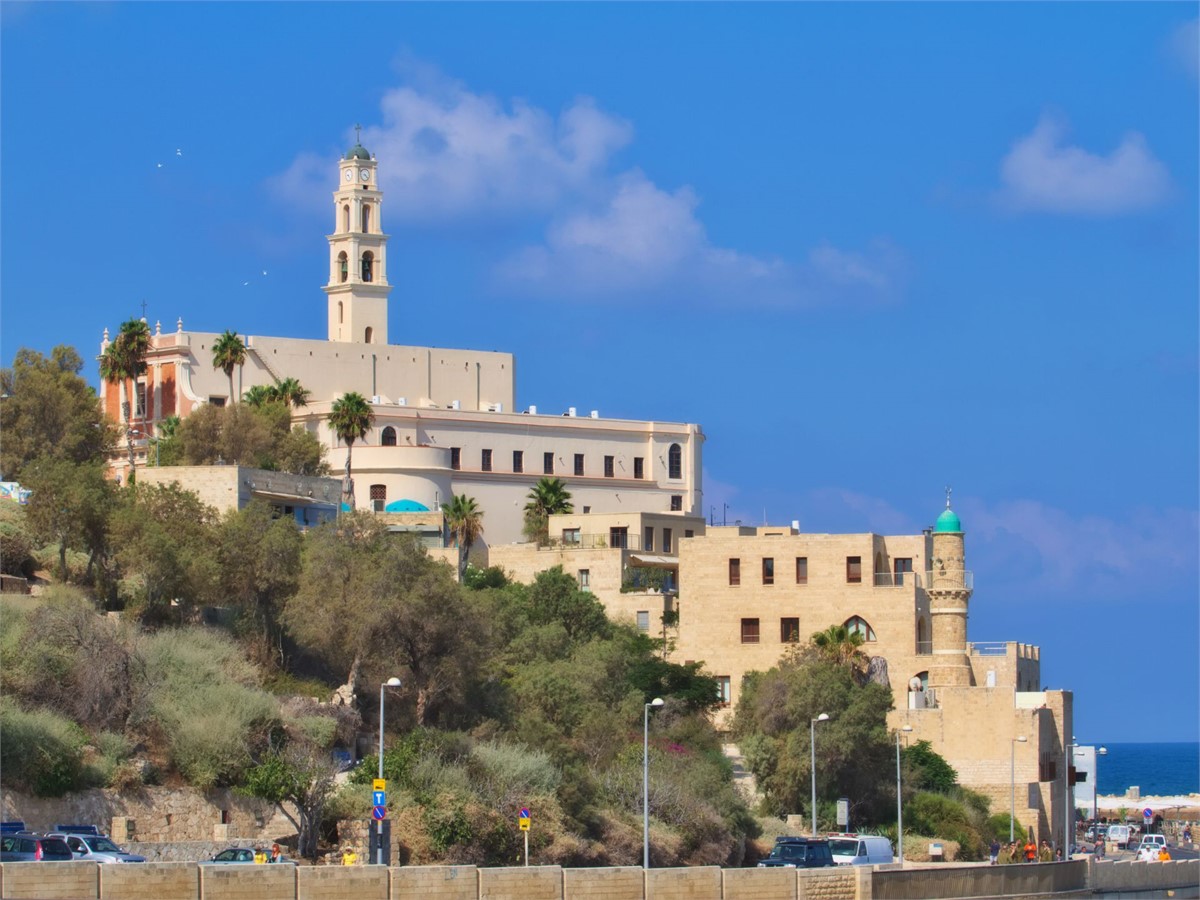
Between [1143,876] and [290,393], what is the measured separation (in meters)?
53.3

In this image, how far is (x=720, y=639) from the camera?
80.1m

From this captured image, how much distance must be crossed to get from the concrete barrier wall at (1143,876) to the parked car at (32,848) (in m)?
23.2

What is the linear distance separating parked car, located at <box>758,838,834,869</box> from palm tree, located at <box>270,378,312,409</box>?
175 ft

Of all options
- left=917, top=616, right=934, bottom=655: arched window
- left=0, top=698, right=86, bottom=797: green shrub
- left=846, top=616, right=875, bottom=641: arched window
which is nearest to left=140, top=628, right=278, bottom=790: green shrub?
left=0, top=698, right=86, bottom=797: green shrub

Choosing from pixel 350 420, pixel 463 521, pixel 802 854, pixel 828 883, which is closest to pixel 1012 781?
pixel 802 854

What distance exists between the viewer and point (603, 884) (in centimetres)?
3912

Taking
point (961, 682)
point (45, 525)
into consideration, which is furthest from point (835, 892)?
point (961, 682)

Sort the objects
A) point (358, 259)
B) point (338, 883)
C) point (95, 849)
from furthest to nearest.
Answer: point (358, 259)
point (95, 849)
point (338, 883)

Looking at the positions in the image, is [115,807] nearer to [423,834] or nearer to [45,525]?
[423,834]

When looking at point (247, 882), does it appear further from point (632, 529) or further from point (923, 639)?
point (632, 529)

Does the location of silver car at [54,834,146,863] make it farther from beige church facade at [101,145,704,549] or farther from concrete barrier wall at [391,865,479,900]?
beige church facade at [101,145,704,549]

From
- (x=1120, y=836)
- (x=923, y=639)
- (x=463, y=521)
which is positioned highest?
(x=463, y=521)

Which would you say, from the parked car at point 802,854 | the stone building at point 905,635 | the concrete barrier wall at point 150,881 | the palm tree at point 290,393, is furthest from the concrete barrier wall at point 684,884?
the palm tree at point 290,393

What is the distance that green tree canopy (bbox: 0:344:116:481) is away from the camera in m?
81.9
